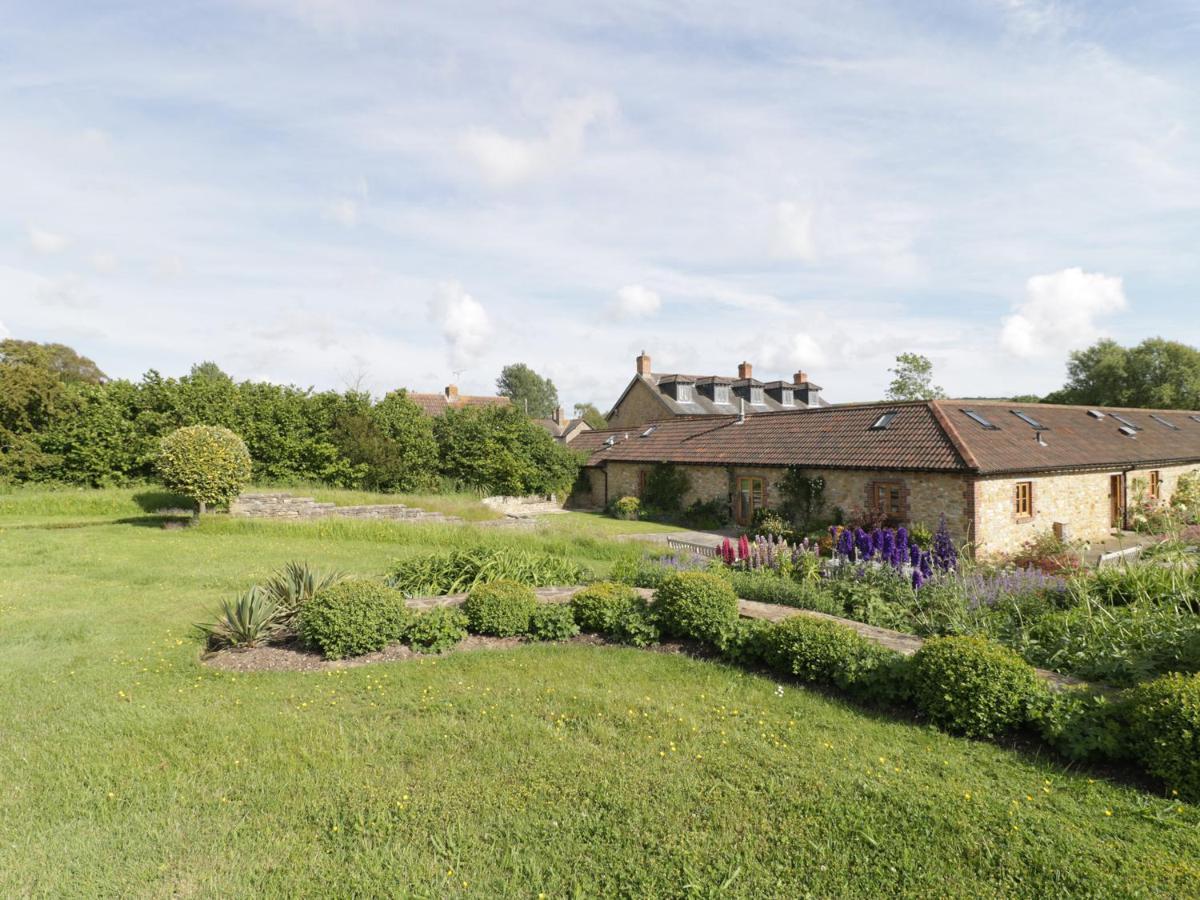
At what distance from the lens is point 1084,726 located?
497 centimetres

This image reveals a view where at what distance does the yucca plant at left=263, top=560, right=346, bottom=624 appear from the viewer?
8.22 m

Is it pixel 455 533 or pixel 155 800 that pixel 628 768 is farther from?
pixel 455 533

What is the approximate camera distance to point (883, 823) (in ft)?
13.6

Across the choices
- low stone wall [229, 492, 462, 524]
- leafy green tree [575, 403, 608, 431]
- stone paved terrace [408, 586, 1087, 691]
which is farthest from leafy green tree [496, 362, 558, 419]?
stone paved terrace [408, 586, 1087, 691]

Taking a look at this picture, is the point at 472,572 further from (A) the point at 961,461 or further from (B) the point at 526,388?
(B) the point at 526,388

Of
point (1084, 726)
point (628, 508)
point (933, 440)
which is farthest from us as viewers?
point (628, 508)

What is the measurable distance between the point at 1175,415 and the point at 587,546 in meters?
31.3

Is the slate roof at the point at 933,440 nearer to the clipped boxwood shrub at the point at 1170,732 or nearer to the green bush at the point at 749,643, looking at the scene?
the green bush at the point at 749,643

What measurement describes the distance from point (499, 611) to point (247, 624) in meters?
2.95

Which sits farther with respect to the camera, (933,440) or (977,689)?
(933,440)

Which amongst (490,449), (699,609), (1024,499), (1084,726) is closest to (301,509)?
(490,449)

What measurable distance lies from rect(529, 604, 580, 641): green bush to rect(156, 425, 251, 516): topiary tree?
1363 cm

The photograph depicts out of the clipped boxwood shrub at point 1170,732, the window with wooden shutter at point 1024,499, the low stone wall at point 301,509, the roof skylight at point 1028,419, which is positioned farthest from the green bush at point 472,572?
the roof skylight at point 1028,419

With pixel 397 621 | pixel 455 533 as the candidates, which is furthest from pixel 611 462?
pixel 397 621
